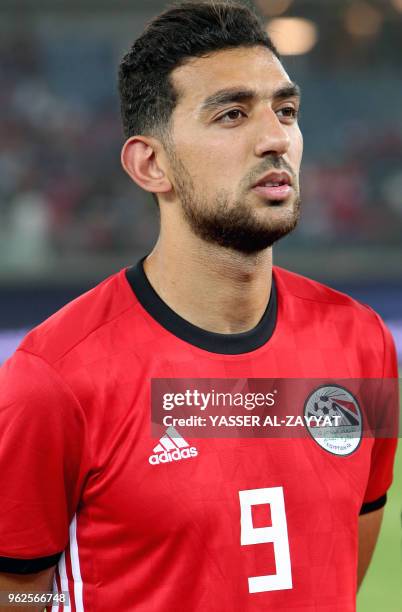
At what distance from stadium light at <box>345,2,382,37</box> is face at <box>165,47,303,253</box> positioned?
8.52 meters

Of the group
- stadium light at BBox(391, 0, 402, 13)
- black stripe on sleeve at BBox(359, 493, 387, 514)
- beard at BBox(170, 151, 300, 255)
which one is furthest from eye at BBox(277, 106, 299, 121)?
stadium light at BBox(391, 0, 402, 13)

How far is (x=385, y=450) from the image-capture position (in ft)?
6.89

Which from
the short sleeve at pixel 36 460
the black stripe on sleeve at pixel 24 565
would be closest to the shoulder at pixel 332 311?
the short sleeve at pixel 36 460

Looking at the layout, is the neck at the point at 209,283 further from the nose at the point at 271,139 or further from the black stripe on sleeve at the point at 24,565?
the black stripe on sleeve at the point at 24,565

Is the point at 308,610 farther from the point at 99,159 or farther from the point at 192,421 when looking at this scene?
the point at 99,159

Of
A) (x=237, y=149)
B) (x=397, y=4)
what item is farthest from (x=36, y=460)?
(x=397, y=4)

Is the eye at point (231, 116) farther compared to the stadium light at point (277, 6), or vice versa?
the stadium light at point (277, 6)

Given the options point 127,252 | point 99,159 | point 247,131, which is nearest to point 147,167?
point 247,131

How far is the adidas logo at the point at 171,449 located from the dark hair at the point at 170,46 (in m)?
0.58

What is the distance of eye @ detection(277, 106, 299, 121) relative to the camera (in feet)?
6.04

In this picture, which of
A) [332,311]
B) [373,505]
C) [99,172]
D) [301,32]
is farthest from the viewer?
[99,172]

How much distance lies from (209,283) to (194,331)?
0.10 metres

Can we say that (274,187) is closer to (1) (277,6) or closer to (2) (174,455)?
(2) (174,455)

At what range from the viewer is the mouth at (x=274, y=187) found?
175 centimetres
